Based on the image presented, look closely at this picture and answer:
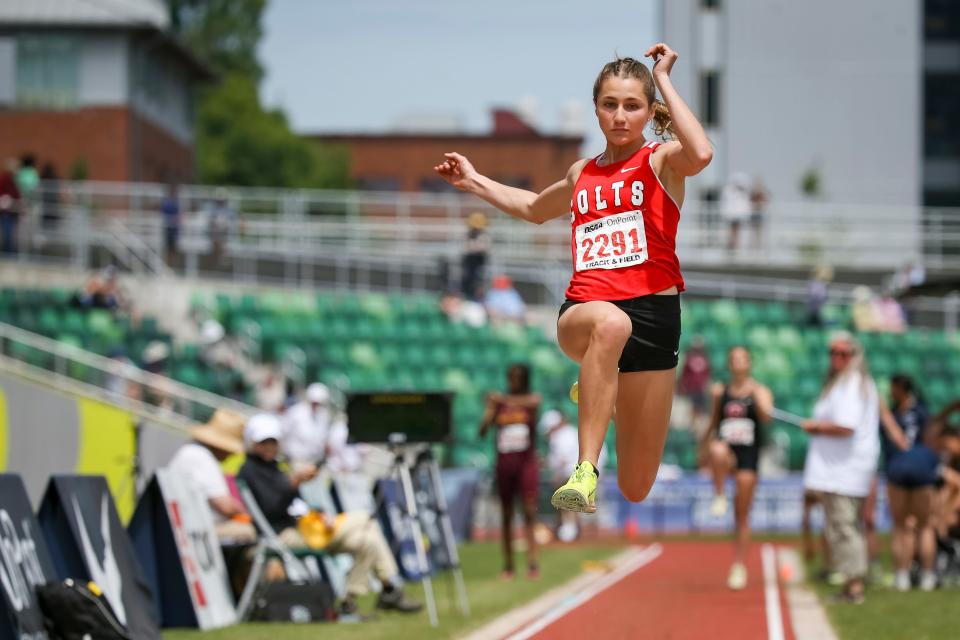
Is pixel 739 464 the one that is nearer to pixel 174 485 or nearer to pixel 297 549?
pixel 297 549

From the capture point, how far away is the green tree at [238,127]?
66.6 m

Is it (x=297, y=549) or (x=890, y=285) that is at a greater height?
(x=890, y=285)

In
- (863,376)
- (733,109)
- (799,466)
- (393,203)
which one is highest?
(733,109)

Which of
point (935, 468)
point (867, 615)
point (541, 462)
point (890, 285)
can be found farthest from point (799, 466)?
point (867, 615)

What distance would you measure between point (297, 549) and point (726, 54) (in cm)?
3447

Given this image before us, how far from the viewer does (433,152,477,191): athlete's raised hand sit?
794cm

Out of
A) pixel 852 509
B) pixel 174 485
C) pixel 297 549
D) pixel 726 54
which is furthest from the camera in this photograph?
pixel 726 54

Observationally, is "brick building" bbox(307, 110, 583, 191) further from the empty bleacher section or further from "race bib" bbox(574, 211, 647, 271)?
"race bib" bbox(574, 211, 647, 271)

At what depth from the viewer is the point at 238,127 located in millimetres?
67188

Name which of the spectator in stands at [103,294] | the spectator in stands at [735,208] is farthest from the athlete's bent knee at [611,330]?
the spectator in stands at [735,208]

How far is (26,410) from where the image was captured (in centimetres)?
1494

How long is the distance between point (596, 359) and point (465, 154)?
200 ft

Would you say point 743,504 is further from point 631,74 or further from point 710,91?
point 710,91

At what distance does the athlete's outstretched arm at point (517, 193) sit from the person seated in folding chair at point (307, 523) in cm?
472
